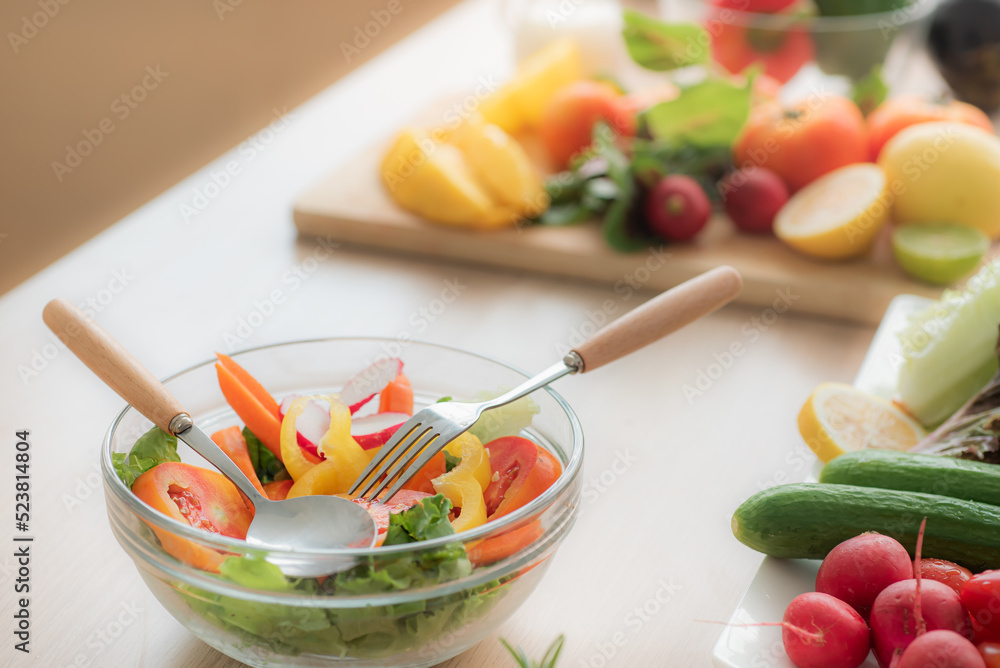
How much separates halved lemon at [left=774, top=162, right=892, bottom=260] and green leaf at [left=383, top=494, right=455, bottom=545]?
3.44 feet

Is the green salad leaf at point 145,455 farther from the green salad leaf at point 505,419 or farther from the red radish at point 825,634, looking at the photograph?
the red radish at point 825,634

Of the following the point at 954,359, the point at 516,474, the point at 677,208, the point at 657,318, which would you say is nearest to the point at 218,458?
the point at 516,474

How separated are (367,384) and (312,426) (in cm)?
11

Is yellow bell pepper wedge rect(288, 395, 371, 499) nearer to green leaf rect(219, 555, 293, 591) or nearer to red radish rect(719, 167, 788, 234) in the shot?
green leaf rect(219, 555, 293, 591)

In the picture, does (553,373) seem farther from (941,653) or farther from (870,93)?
(870,93)

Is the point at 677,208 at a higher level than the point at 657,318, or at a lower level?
lower

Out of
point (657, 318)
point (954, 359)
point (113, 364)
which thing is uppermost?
point (113, 364)

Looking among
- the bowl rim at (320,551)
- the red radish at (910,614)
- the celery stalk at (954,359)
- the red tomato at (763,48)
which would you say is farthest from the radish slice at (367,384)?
the red tomato at (763,48)

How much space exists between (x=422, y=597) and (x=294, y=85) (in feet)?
1.13

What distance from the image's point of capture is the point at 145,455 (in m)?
0.74

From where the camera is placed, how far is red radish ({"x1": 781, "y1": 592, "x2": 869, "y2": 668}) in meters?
0.69

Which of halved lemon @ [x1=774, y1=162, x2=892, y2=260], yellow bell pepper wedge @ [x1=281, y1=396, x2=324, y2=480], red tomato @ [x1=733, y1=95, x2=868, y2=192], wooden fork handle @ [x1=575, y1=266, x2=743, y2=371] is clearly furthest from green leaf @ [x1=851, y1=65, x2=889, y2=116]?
yellow bell pepper wedge @ [x1=281, y1=396, x2=324, y2=480]

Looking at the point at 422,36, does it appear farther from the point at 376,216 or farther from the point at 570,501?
the point at 570,501

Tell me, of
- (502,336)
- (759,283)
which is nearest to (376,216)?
(502,336)
